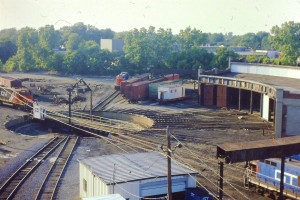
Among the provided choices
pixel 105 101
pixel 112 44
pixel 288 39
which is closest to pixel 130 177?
pixel 105 101

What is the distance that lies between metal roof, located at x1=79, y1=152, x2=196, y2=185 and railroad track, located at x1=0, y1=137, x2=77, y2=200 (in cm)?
494

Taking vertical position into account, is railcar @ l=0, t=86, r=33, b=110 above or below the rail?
above

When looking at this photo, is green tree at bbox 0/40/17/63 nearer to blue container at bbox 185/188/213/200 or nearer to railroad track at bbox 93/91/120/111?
railroad track at bbox 93/91/120/111

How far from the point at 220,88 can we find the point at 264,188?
31.4 m

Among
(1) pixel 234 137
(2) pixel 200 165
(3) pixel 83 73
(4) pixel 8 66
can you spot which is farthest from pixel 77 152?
(4) pixel 8 66

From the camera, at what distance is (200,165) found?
95.2 feet

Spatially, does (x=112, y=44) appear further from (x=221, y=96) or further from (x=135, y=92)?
(x=221, y=96)

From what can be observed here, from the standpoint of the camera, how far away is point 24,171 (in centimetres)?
2877

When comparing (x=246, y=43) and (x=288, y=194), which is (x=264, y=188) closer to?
(x=288, y=194)

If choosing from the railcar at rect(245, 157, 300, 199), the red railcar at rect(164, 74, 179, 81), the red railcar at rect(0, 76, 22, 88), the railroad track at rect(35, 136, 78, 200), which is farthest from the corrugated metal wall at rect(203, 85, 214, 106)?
the railcar at rect(245, 157, 300, 199)

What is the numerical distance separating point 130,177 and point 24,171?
1094 cm

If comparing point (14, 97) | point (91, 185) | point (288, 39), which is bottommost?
point (91, 185)

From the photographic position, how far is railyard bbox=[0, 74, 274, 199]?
26.3 metres

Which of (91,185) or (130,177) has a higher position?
(130,177)
